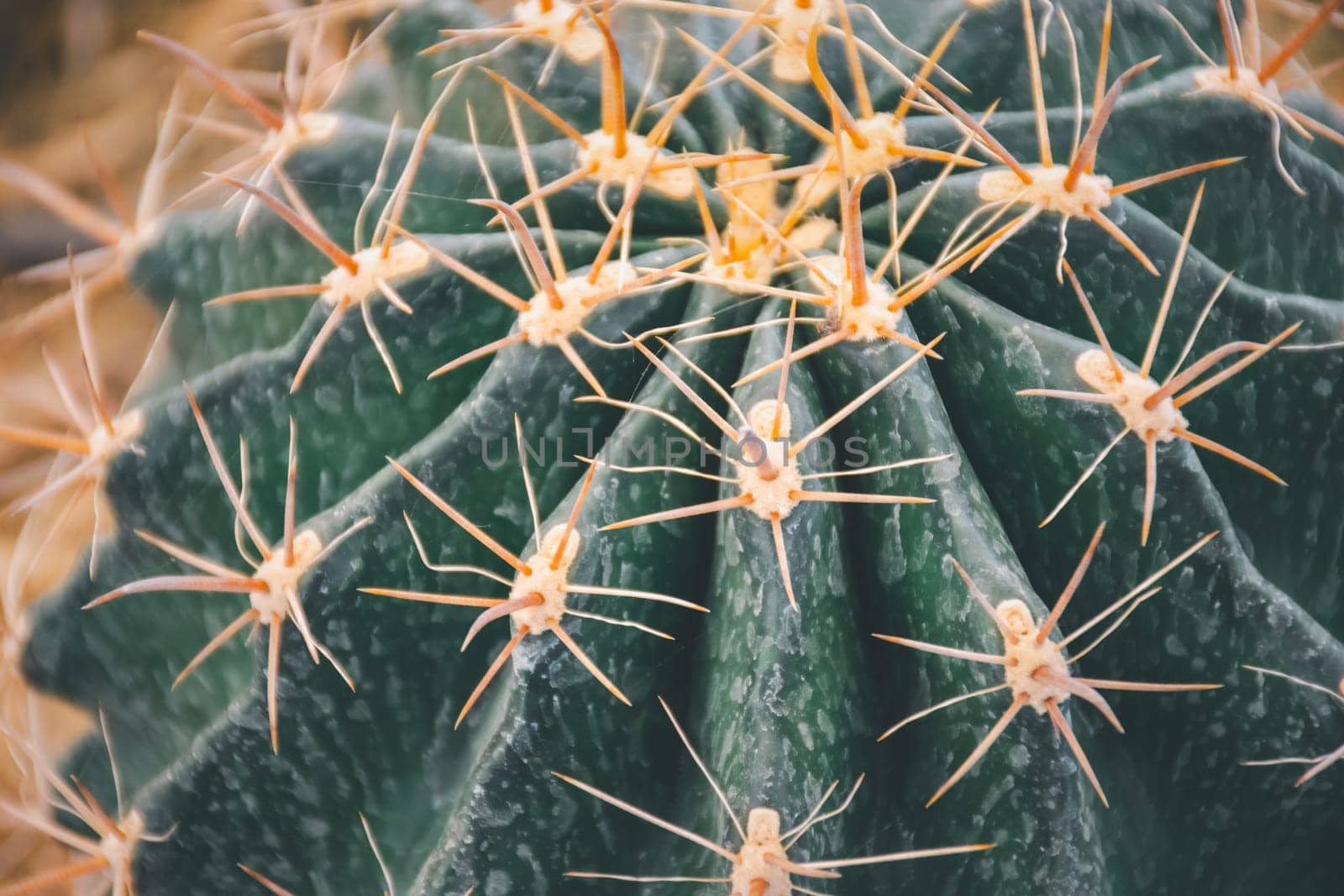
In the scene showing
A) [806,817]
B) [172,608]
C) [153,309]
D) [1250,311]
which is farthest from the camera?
[153,309]

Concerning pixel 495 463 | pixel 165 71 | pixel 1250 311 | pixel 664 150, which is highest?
pixel 165 71

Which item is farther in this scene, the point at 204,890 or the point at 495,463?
the point at 204,890

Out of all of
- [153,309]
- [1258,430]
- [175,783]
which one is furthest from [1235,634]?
[153,309]

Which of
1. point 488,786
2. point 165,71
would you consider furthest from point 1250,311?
point 165,71

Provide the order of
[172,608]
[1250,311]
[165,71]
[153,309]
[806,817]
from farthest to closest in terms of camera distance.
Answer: [165,71] → [153,309] → [172,608] → [1250,311] → [806,817]

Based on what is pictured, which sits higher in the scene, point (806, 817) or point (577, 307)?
point (577, 307)

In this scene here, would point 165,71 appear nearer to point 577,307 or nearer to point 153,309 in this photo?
point 153,309

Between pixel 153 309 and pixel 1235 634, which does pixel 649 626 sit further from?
pixel 153 309
